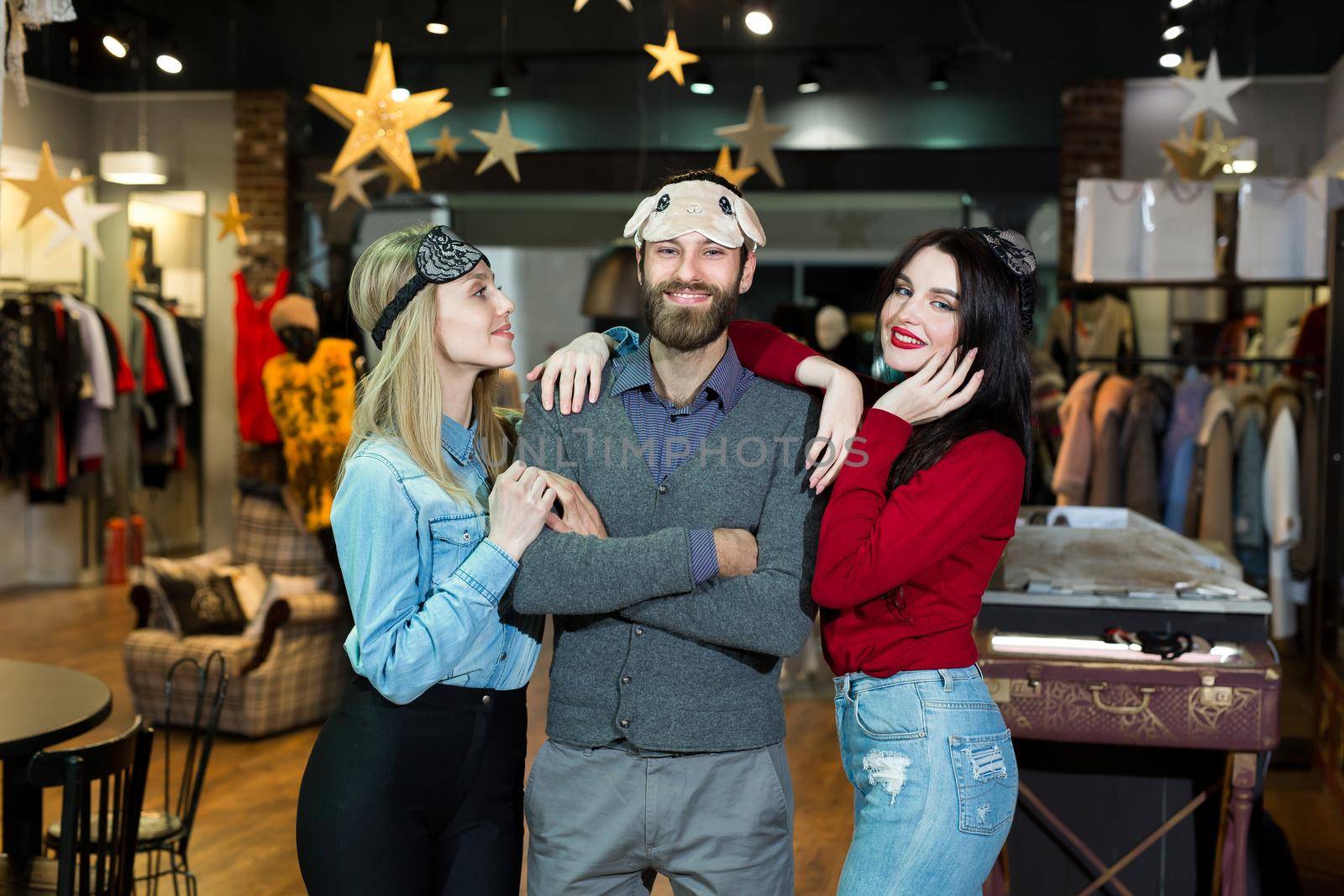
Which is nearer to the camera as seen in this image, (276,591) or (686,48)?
(276,591)

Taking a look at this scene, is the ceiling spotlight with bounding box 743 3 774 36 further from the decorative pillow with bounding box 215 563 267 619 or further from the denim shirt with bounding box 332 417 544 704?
the denim shirt with bounding box 332 417 544 704

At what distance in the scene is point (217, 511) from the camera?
30.7 ft

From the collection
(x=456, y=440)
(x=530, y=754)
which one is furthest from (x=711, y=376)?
(x=530, y=754)

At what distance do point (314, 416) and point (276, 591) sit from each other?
0.98 m

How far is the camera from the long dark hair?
78.8 inches

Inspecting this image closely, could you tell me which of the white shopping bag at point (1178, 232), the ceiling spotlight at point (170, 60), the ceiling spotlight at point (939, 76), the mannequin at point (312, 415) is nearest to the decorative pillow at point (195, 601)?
the mannequin at point (312, 415)

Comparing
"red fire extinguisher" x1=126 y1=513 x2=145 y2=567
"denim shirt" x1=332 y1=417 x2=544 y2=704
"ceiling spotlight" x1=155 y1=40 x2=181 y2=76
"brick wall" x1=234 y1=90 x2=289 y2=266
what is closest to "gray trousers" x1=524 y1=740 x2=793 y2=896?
"denim shirt" x1=332 y1=417 x2=544 y2=704

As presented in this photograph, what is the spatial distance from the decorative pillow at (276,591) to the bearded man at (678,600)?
360 cm

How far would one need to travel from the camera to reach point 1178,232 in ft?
17.5

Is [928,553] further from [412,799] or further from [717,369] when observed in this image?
[412,799]

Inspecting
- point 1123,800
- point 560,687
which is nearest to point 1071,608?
point 1123,800

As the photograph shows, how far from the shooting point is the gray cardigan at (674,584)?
1.87 metres

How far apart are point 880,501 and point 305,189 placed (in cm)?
795

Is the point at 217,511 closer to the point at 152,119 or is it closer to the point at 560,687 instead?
the point at 152,119
